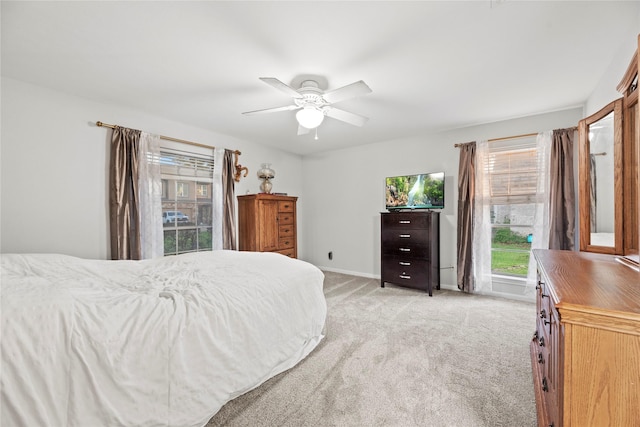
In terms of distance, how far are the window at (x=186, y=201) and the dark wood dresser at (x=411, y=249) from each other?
2.67 m

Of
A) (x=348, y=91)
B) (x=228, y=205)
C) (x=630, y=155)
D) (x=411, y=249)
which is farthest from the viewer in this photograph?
(x=228, y=205)

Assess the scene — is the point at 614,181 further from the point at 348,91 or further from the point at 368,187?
the point at 368,187

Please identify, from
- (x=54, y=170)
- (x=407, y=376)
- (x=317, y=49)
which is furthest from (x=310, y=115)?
(x=54, y=170)

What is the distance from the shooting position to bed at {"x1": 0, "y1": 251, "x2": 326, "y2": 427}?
0.98 m

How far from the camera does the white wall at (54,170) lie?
7.63 feet

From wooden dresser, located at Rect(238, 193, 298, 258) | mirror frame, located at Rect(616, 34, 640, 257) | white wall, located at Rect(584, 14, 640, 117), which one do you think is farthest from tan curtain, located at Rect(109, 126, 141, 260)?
white wall, located at Rect(584, 14, 640, 117)

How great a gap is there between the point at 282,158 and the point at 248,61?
2957 mm

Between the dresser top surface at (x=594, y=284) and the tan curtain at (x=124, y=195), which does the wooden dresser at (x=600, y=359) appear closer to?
the dresser top surface at (x=594, y=284)

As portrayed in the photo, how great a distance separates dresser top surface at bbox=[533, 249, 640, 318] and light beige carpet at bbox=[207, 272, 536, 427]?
0.91 meters

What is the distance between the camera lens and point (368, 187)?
4719mm

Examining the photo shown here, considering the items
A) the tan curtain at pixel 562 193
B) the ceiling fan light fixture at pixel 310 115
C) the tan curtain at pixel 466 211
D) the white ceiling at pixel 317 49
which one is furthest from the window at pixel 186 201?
the tan curtain at pixel 562 193

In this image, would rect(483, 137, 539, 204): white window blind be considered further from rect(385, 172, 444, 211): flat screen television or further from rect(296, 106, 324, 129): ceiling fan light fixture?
rect(296, 106, 324, 129): ceiling fan light fixture

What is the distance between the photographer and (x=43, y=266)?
177 cm

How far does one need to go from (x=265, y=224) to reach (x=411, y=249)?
2.22m
